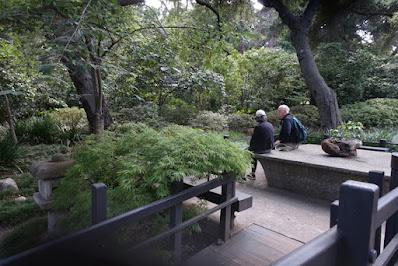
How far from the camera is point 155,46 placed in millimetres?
4305

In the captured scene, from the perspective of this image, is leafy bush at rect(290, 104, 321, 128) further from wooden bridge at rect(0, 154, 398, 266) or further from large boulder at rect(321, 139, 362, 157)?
wooden bridge at rect(0, 154, 398, 266)

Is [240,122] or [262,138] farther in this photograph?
[240,122]

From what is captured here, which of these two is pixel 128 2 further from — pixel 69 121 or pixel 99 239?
pixel 69 121

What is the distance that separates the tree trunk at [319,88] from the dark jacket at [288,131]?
522cm

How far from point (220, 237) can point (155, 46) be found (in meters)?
2.74

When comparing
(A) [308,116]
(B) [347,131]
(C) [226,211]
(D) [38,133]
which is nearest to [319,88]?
(A) [308,116]

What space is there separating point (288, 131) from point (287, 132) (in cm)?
3

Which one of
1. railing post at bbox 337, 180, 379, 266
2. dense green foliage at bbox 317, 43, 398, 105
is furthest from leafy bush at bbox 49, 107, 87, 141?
dense green foliage at bbox 317, 43, 398, 105

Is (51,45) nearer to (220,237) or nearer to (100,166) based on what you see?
(100,166)

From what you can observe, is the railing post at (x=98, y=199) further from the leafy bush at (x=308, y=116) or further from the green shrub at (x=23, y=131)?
the leafy bush at (x=308, y=116)

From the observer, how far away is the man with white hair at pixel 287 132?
17.0 feet

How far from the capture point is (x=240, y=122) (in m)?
11.8

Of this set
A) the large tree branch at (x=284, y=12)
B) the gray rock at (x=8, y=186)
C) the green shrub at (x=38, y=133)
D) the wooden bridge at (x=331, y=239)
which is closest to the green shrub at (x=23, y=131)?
the green shrub at (x=38, y=133)

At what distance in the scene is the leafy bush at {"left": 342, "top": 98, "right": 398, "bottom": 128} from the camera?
10477mm
